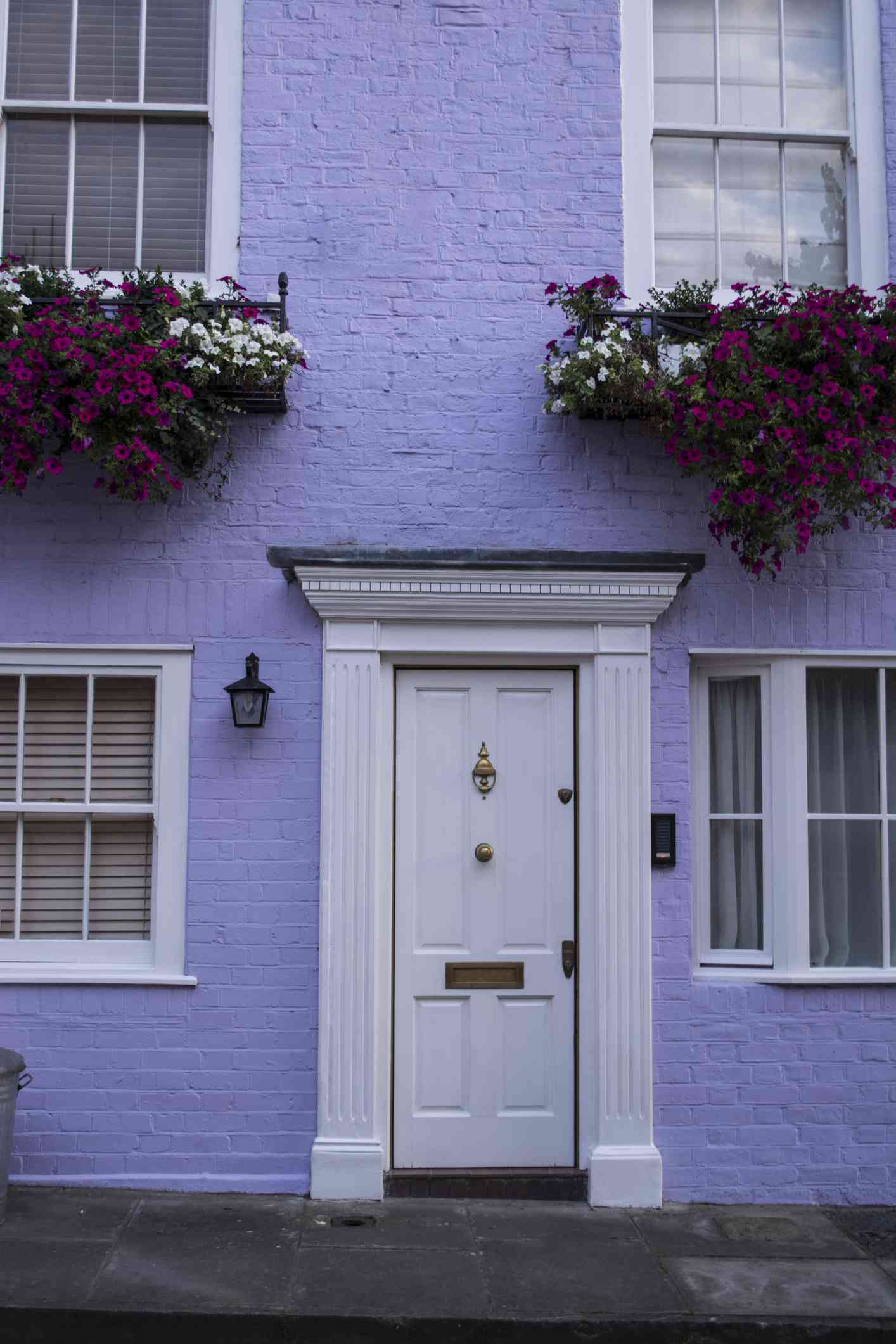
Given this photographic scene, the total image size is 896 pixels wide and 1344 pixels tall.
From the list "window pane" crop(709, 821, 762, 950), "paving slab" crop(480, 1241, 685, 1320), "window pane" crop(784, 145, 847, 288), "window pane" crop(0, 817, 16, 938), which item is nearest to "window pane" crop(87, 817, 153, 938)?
"window pane" crop(0, 817, 16, 938)

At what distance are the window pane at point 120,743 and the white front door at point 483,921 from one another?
1175mm

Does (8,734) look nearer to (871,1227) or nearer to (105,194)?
(105,194)

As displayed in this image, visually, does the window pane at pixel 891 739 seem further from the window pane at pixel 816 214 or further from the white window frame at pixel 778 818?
the window pane at pixel 816 214

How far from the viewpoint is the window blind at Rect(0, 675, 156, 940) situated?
18.5ft

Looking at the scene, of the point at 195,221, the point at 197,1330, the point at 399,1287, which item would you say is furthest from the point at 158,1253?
the point at 195,221

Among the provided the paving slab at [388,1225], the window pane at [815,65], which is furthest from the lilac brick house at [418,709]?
the window pane at [815,65]

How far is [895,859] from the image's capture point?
5.88m

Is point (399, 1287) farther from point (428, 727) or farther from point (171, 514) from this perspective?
point (171, 514)

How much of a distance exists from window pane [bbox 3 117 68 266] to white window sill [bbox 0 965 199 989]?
3.41m

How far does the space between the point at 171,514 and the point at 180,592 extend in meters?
0.37

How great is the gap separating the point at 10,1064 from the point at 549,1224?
2396 mm

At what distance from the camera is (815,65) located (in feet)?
20.4

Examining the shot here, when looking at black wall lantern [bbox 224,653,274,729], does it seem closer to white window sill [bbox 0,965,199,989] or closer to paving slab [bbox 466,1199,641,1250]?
white window sill [bbox 0,965,199,989]

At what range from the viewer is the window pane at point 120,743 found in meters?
5.66
